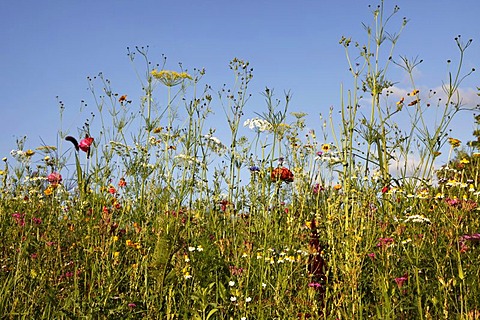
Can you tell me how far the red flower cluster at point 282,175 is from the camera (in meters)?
4.67

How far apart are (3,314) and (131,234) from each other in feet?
5.21

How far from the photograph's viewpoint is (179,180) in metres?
5.26

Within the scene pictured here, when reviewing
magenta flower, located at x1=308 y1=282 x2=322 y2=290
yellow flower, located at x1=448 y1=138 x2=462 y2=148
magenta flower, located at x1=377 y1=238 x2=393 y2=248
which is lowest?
magenta flower, located at x1=308 y1=282 x2=322 y2=290

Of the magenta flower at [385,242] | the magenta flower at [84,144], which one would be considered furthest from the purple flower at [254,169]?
the magenta flower at [385,242]

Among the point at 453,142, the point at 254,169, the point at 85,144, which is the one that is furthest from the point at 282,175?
the point at 453,142

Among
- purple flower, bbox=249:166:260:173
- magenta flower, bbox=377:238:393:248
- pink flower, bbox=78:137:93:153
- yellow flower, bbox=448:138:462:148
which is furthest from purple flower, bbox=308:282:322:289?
yellow flower, bbox=448:138:462:148

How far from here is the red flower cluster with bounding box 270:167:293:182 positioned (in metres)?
4.67

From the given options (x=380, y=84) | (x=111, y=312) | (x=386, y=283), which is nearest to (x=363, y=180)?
(x=380, y=84)

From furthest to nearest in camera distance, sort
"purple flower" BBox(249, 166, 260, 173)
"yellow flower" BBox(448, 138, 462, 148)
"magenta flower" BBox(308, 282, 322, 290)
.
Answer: "yellow flower" BBox(448, 138, 462, 148) → "purple flower" BBox(249, 166, 260, 173) → "magenta flower" BBox(308, 282, 322, 290)

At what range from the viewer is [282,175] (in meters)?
4.96

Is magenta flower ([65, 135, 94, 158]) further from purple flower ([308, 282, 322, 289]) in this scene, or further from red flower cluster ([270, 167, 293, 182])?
purple flower ([308, 282, 322, 289])

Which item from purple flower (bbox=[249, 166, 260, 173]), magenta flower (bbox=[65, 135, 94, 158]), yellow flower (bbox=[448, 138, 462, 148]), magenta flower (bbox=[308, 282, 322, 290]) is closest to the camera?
magenta flower (bbox=[308, 282, 322, 290])

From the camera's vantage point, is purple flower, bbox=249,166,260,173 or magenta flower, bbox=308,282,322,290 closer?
magenta flower, bbox=308,282,322,290

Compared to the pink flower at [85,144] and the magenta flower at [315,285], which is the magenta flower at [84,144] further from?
the magenta flower at [315,285]
